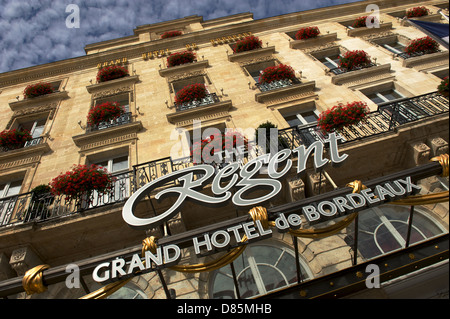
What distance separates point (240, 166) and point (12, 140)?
944cm

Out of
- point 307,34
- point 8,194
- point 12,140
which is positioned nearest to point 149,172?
point 8,194

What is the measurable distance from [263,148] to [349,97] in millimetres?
4892

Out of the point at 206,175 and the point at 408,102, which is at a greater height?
the point at 408,102

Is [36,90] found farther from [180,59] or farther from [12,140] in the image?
[180,59]

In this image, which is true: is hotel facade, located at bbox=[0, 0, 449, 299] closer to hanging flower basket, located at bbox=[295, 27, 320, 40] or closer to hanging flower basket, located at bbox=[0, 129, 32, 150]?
hanging flower basket, located at bbox=[0, 129, 32, 150]

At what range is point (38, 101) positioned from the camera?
43.6 feet

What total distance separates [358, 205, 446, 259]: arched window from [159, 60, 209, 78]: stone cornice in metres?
10.4

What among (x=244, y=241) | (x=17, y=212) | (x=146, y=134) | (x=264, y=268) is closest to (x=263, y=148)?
(x=264, y=268)

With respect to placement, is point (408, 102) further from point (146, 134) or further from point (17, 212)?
point (17, 212)

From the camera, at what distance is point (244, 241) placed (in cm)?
486

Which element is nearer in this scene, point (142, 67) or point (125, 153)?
point (125, 153)

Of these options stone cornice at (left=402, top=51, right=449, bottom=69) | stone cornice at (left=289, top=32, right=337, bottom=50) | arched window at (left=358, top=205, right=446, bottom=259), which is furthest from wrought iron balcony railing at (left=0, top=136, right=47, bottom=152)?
stone cornice at (left=402, top=51, right=449, bottom=69)
